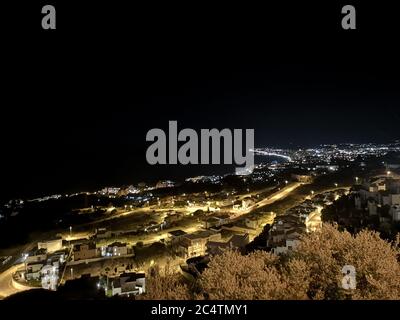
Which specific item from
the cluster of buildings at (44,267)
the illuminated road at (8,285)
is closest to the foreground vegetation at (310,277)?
the cluster of buildings at (44,267)

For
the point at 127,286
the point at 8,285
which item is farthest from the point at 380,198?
the point at 8,285

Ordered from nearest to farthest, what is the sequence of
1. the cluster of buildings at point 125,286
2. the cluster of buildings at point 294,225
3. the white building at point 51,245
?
1. the cluster of buildings at point 125,286
2. the cluster of buildings at point 294,225
3. the white building at point 51,245

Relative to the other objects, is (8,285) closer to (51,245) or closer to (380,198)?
(51,245)

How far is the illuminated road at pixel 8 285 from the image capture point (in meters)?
14.7

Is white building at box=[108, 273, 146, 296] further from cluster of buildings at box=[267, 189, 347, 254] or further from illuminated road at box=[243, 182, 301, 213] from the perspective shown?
illuminated road at box=[243, 182, 301, 213]

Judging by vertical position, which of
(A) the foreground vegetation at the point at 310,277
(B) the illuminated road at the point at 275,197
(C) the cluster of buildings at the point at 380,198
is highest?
(A) the foreground vegetation at the point at 310,277

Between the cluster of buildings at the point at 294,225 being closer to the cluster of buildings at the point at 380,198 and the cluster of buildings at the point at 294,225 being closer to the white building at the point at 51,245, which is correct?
the cluster of buildings at the point at 380,198

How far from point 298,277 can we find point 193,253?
11.9 meters

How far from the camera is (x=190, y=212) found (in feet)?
94.8

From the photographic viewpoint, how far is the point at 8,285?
51.3 ft

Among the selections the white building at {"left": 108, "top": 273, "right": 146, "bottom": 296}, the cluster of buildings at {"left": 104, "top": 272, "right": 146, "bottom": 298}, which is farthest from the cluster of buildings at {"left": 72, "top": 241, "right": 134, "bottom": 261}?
the white building at {"left": 108, "top": 273, "right": 146, "bottom": 296}

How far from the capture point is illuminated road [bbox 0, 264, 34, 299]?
1472 centimetres
